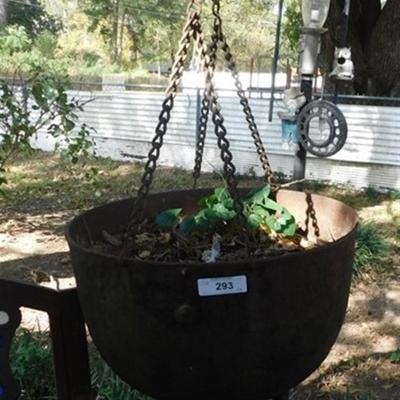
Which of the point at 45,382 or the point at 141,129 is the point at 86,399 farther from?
the point at 141,129

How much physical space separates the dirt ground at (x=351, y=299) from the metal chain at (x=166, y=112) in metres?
1.40

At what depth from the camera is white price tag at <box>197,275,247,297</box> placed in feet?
3.72

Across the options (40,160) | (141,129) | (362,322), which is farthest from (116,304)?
(40,160)

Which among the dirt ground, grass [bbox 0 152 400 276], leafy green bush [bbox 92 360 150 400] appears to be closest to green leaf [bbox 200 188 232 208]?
leafy green bush [bbox 92 360 150 400]

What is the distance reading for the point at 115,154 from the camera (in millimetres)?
8484

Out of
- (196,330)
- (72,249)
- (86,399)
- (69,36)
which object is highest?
(69,36)

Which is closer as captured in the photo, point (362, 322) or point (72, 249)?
point (72, 249)

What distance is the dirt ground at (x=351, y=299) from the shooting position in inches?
103

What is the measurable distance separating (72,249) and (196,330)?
1.23 ft

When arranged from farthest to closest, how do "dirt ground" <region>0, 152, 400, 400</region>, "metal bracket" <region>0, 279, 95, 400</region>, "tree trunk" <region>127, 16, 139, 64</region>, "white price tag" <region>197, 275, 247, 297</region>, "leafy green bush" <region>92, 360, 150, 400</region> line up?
1. "tree trunk" <region>127, 16, 139, 64</region>
2. "dirt ground" <region>0, 152, 400, 400</region>
3. "leafy green bush" <region>92, 360, 150, 400</region>
4. "metal bracket" <region>0, 279, 95, 400</region>
5. "white price tag" <region>197, 275, 247, 297</region>

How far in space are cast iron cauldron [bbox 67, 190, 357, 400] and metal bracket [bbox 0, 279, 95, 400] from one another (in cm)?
18

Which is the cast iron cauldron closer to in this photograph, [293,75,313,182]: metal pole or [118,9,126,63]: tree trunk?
[293,75,313,182]: metal pole

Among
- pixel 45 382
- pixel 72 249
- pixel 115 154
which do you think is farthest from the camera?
pixel 115 154

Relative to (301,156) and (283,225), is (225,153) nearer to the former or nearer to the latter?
(283,225)
